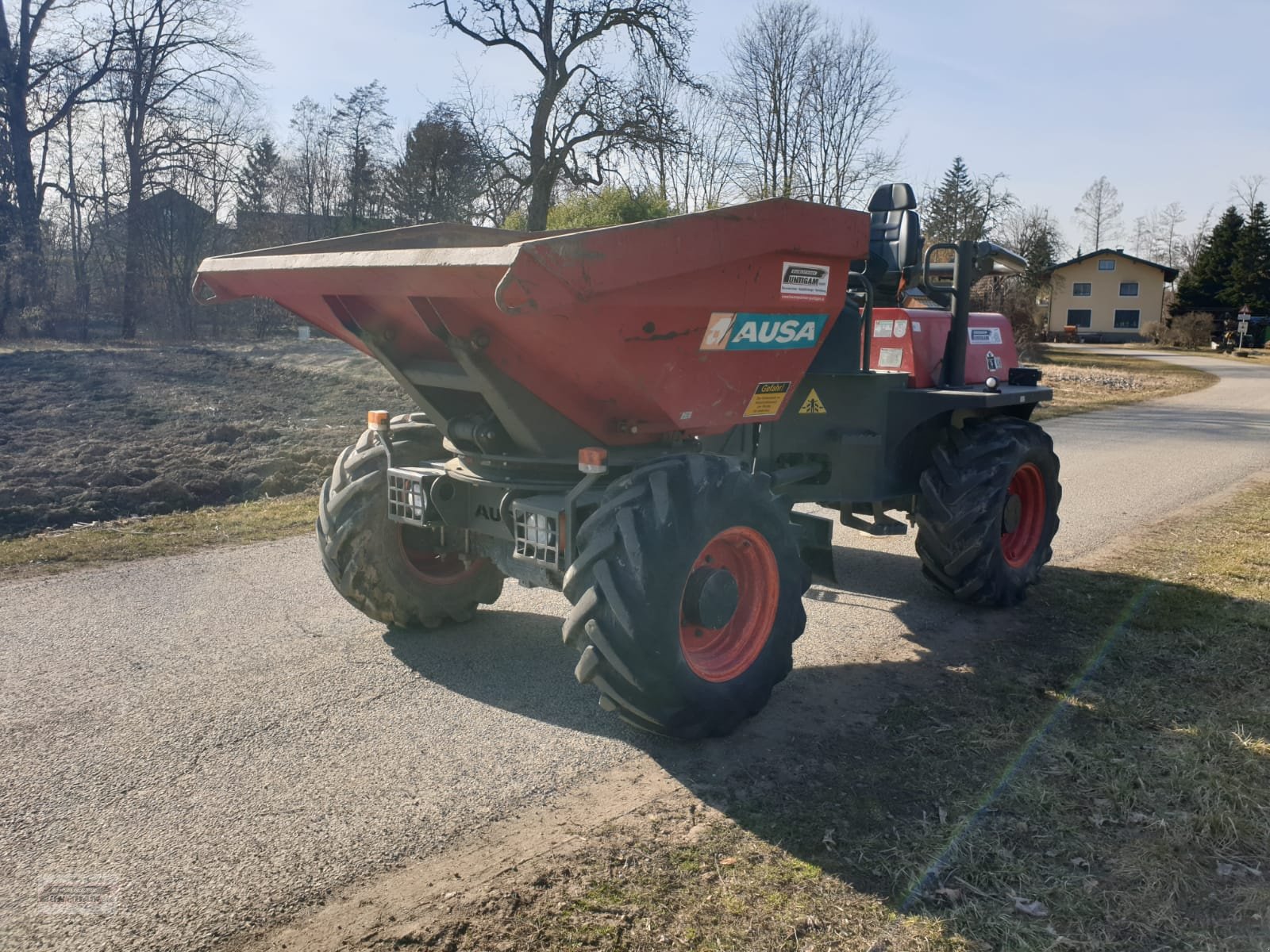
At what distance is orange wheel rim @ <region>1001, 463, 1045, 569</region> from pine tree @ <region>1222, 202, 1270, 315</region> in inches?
2273

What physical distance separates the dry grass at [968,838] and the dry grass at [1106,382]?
1276cm

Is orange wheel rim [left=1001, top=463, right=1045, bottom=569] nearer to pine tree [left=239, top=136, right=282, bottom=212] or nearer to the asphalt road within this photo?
the asphalt road

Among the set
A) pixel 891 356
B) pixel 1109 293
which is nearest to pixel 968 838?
pixel 891 356

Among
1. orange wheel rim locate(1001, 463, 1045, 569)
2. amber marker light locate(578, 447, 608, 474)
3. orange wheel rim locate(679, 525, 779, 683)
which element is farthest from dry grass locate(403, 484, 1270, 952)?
orange wheel rim locate(1001, 463, 1045, 569)

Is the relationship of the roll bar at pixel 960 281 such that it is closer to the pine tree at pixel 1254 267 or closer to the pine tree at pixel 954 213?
the pine tree at pixel 954 213

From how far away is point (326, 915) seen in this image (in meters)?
2.88

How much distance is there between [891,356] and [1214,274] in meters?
61.4

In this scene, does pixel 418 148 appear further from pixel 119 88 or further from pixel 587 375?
pixel 587 375

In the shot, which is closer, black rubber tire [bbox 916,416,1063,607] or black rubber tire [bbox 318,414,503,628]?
black rubber tire [bbox 318,414,503,628]

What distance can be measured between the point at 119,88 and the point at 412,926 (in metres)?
26.9

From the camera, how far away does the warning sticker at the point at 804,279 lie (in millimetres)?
4195

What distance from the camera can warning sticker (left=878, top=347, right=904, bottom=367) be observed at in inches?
229

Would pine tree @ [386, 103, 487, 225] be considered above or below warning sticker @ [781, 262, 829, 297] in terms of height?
above

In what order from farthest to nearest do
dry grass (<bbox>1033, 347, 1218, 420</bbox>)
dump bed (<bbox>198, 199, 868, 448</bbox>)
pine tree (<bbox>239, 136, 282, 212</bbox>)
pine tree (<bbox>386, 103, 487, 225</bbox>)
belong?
pine tree (<bbox>239, 136, 282, 212</bbox>), pine tree (<bbox>386, 103, 487, 225</bbox>), dry grass (<bbox>1033, 347, 1218, 420</bbox>), dump bed (<bbox>198, 199, 868, 448</bbox>)
